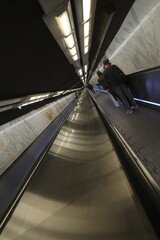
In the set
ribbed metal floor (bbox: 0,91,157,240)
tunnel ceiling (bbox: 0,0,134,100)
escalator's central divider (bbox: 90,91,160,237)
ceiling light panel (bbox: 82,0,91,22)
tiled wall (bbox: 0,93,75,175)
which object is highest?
tunnel ceiling (bbox: 0,0,134,100)

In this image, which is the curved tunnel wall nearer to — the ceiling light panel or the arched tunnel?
the arched tunnel

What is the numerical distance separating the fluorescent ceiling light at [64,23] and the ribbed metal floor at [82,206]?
84.0 inches

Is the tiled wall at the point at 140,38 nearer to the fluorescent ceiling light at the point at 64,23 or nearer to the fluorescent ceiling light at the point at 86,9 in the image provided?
the fluorescent ceiling light at the point at 86,9

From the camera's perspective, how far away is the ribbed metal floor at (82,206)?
1.46m

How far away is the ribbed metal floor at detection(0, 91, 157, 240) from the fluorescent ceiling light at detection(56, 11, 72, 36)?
7.00 ft

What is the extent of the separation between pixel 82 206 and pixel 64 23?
2517 millimetres

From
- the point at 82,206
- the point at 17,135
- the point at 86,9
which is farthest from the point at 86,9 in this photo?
the point at 17,135

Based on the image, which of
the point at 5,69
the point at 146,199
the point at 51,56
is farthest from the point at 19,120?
the point at 146,199

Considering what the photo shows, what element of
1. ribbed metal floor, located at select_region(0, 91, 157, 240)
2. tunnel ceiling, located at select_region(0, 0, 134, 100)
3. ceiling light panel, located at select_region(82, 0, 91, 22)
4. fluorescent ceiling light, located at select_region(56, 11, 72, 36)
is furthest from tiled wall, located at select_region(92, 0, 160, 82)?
ribbed metal floor, located at select_region(0, 91, 157, 240)

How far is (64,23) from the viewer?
7.51ft

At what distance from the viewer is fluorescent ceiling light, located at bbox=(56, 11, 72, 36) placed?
82.4 inches

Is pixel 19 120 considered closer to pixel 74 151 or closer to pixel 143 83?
pixel 74 151

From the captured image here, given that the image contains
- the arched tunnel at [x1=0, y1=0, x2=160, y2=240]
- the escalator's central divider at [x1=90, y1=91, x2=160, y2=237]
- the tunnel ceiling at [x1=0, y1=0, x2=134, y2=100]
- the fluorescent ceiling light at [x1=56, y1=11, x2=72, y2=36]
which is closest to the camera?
the escalator's central divider at [x1=90, y1=91, x2=160, y2=237]

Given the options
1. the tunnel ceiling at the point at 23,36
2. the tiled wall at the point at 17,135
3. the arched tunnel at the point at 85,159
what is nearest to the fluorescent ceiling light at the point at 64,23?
the arched tunnel at the point at 85,159
